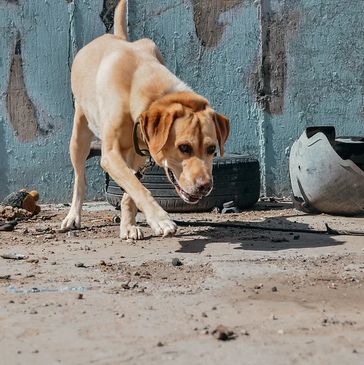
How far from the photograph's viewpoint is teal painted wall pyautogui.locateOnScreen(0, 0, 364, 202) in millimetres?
8070

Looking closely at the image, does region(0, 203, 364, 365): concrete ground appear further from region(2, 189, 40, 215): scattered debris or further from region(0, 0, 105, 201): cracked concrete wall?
region(0, 0, 105, 201): cracked concrete wall

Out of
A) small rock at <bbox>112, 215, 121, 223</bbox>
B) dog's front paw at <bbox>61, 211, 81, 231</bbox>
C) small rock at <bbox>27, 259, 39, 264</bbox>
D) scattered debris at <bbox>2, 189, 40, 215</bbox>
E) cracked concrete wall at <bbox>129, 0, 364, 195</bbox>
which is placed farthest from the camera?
cracked concrete wall at <bbox>129, 0, 364, 195</bbox>

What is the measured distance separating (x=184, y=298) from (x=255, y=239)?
1857 millimetres

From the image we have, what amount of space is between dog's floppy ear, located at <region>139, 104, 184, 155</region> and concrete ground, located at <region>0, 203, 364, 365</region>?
2.20ft

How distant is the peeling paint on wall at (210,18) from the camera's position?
320 inches

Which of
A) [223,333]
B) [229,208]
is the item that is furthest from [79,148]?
[223,333]

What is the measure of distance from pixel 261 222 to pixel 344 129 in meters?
1.98

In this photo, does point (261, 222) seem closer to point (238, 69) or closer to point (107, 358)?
point (238, 69)

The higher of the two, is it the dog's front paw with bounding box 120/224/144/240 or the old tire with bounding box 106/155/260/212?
the old tire with bounding box 106/155/260/212

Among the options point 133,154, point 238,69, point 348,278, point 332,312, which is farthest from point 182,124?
point 238,69

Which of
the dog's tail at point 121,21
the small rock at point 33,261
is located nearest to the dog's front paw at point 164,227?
the small rock at point 33,261

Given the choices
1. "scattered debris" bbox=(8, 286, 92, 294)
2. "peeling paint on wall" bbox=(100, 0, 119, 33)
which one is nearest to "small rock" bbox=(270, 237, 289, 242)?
"scattered debris" bbox=(8, 286, 92, 294)

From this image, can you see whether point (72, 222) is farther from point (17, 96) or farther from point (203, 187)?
point (17, 96)

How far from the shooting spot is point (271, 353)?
3100 millimetres
